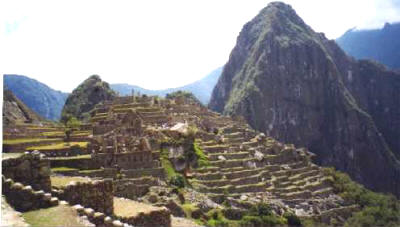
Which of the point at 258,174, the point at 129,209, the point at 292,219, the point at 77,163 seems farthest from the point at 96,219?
the point at 258,174

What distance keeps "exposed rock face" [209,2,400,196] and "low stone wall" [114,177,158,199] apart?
97533mm

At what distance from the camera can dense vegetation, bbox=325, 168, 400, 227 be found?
125 feet

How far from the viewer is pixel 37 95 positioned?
60750 millimetres

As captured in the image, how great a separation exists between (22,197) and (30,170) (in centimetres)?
61

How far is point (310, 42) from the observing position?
156375 millimetres

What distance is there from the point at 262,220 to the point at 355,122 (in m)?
122

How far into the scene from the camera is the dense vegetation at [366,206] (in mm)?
37969

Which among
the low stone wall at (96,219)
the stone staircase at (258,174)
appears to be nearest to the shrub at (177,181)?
the stone staircase at (258,174)

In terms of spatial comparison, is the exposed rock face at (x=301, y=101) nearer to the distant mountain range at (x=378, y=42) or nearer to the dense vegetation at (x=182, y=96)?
the distant mountain range at (x=378, y=42)

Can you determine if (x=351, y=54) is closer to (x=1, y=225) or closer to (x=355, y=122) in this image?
(x=355, y=122)

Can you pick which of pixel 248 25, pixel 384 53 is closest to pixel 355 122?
pixel 384 53

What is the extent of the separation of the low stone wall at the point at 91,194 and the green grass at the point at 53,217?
32.9 inches

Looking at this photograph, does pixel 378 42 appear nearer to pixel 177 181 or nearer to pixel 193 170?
pixel 193 170

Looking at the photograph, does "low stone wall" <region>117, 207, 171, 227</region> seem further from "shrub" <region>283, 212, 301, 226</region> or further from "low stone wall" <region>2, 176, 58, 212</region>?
"shrub" <region>283, 212, 301, 226</region>
